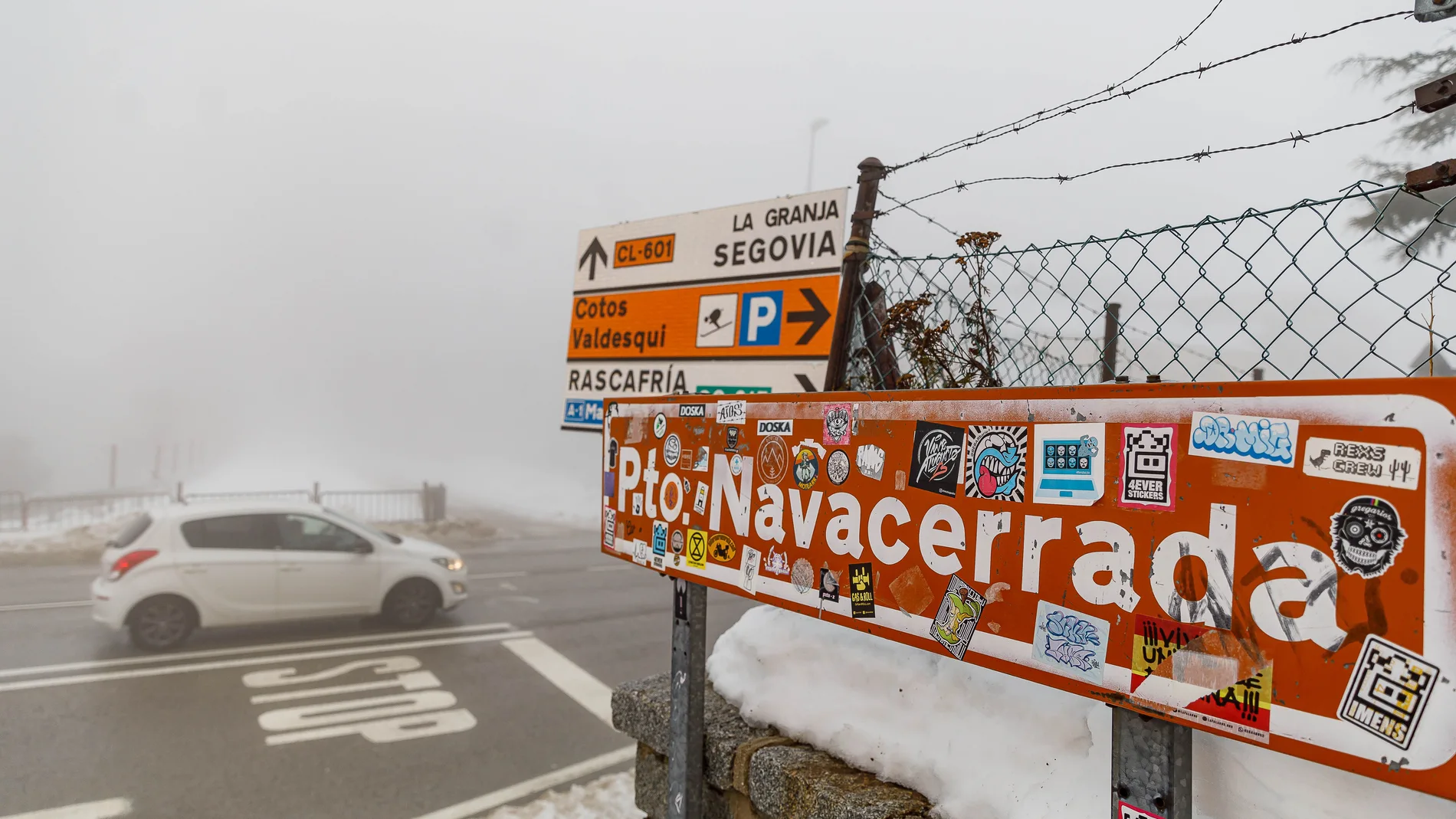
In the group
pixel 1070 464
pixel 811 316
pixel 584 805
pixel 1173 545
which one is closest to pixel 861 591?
pixel 1070 464

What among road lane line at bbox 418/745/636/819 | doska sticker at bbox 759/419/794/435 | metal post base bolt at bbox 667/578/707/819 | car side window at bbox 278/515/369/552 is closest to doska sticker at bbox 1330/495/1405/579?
doska sticker at bbox 759/419/794/435

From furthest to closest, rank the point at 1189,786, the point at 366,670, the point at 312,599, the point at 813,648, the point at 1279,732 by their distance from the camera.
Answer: the point at 312,599 < the point at 366,670 < the point at 813,648 < the point at 1189,786 < the point at 1279,732

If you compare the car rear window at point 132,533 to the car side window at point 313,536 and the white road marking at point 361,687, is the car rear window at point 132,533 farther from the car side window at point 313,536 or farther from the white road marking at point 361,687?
the white road marking at point 361,687

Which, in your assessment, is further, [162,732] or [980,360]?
[162,732]

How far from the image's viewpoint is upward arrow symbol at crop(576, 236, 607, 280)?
5570 mm

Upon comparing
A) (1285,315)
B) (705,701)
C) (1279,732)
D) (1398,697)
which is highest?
(1285,315)

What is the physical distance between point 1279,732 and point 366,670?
765 cm

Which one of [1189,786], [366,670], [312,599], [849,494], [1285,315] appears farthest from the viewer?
[312,599]

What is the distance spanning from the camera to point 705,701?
3.15 meters

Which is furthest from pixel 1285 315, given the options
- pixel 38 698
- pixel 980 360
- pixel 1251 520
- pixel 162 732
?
pixel 38 698

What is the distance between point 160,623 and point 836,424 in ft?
27.0

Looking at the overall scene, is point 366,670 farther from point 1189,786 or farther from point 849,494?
point 1189,786

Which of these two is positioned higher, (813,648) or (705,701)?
(813,648)

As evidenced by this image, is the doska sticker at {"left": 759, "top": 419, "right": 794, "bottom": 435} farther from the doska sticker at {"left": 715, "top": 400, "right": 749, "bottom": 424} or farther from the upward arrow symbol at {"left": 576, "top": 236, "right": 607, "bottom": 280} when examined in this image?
the upward arrow symbol at {"left": 576, "top": 236, "right": 607, "bottom": 280}
